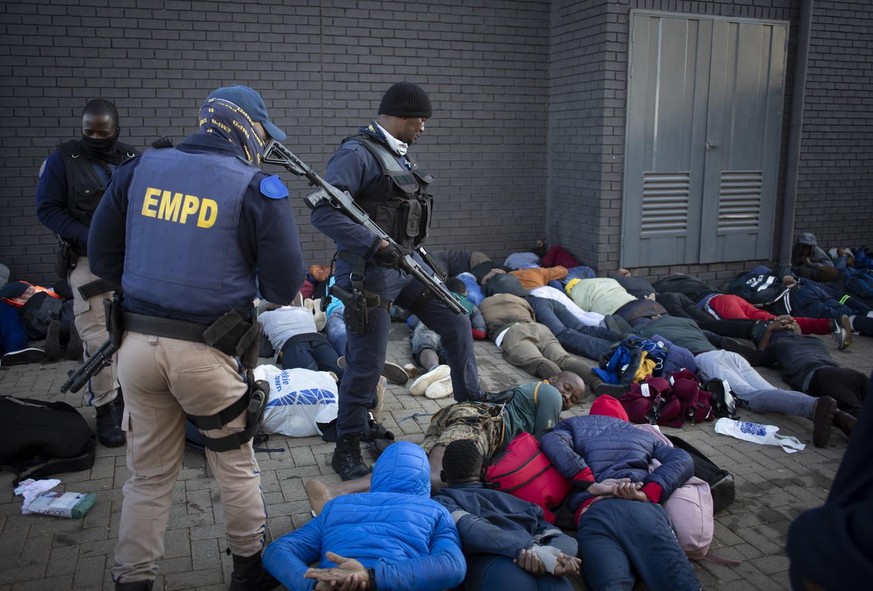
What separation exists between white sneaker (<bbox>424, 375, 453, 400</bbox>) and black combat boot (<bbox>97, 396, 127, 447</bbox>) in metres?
2.11

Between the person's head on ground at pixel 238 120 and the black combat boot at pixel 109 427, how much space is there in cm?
233

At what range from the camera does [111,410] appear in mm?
4492

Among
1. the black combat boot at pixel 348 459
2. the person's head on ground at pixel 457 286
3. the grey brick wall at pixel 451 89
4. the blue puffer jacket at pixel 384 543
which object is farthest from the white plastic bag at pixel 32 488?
the grey brick wall at pixel 451 89

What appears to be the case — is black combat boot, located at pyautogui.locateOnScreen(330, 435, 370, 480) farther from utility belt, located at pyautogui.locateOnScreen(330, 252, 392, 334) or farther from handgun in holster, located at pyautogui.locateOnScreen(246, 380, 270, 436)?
handgun in holster, located at pyautogui.locateOnScreen(246, 380, 270, 436)

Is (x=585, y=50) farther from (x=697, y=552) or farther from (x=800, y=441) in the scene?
(x=697, y=552)

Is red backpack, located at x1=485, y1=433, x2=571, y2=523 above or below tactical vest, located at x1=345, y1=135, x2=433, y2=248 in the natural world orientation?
below

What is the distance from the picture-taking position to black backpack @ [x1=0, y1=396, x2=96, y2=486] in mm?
3910

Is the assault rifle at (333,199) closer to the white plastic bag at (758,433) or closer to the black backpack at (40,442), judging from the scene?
the black backpack at (40,442)

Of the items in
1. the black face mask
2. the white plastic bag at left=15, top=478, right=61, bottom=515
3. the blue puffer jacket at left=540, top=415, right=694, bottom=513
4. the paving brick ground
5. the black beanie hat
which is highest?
the black beanie hat

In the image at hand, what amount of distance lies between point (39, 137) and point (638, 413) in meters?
6.57

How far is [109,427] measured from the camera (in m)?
4.44

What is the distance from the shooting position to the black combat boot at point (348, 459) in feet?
13.2

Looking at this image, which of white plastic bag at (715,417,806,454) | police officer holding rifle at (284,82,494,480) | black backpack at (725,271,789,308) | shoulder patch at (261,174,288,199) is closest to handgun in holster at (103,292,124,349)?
shoulder patch at (261,174,288,199)

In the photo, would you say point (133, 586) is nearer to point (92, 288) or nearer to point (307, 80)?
point (92, 288)
